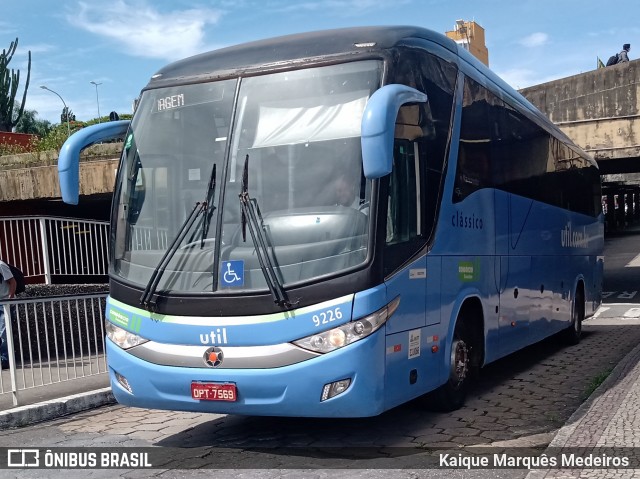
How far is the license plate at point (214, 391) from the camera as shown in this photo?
221 inches

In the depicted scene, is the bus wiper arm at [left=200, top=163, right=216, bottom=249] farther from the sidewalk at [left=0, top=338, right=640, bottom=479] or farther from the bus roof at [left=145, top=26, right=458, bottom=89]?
the sidewalk at [left=0, top=338, right=640, bottom=479]

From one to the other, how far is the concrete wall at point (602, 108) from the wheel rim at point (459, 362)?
15.1 metres

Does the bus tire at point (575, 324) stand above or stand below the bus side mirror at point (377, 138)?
below

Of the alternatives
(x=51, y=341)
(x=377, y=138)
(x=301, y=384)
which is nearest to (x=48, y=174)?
(x=51, y=341)

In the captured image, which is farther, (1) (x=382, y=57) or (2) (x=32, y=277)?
(2) (x=32, y=277)

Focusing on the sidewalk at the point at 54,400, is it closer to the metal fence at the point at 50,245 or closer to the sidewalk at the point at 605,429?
the metal fence at the point at 50,245

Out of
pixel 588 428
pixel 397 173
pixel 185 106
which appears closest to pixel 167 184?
pixel 185 106

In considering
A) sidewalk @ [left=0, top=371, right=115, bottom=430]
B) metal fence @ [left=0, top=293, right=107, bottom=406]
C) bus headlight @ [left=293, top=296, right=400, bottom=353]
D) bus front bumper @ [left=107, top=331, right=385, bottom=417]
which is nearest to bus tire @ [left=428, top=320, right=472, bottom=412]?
bus front bumper @ [left=107, top=331, right=385, bottom=417]

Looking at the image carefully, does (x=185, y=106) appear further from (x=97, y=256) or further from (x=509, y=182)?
(x=97, y=256)

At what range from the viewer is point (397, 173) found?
19.9 ft

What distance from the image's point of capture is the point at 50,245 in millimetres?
13406

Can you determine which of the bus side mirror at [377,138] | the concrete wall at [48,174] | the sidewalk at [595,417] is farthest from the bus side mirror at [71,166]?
the concrete wall at [48,174]

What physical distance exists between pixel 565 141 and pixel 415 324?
7.61 meters

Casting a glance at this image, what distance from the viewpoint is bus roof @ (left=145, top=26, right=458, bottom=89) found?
6.17 meters
